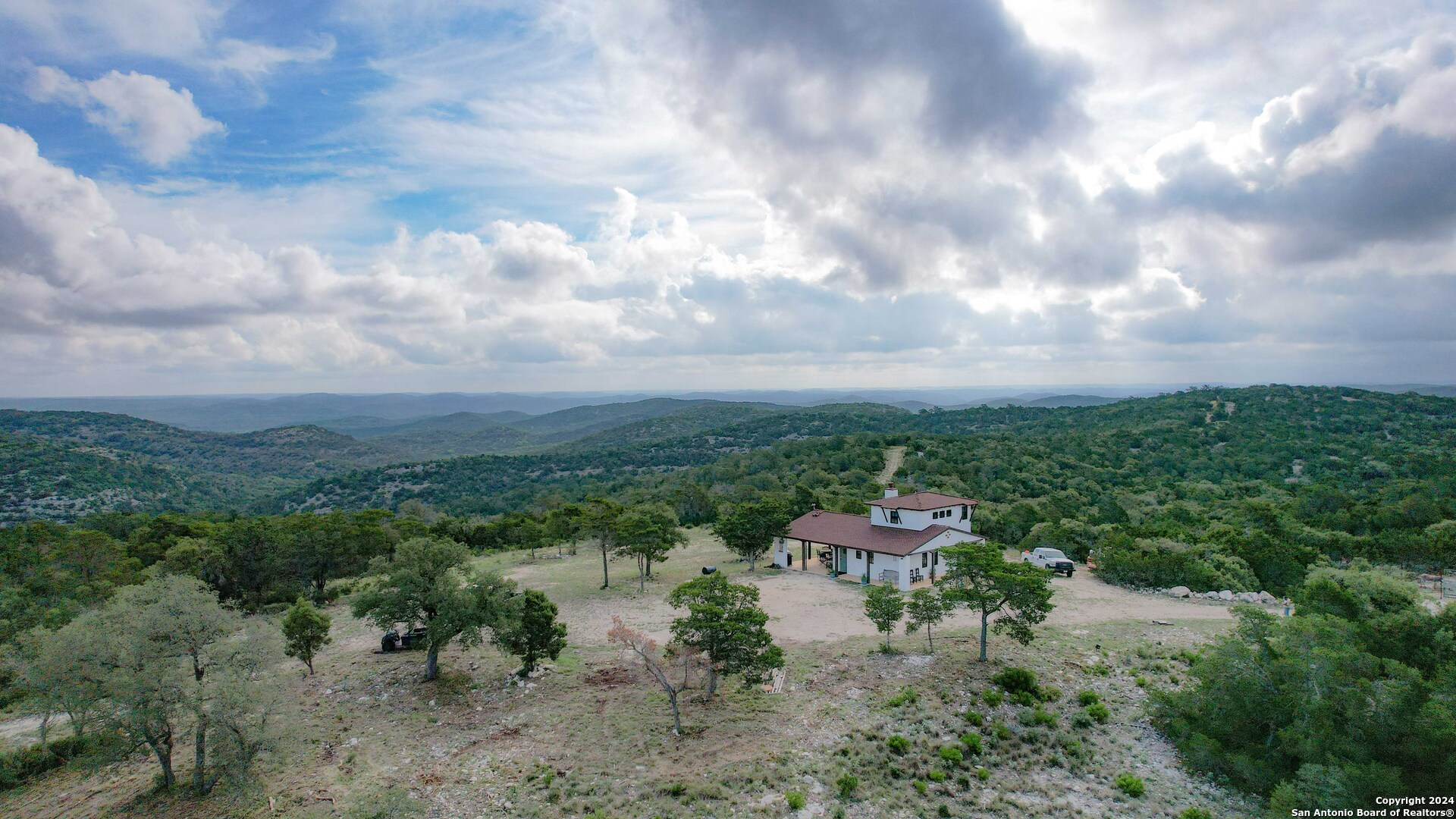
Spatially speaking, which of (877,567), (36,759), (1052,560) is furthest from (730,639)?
(1052,560)

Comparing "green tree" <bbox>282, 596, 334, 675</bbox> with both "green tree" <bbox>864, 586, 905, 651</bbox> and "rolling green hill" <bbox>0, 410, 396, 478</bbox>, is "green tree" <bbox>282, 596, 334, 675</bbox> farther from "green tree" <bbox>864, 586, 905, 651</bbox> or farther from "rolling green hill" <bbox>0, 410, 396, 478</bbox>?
"rolling green hill" <bbox>0, 410, 396, 478</bbox>

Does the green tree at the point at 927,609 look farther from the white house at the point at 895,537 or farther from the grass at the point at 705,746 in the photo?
the white house at the point at 895,537

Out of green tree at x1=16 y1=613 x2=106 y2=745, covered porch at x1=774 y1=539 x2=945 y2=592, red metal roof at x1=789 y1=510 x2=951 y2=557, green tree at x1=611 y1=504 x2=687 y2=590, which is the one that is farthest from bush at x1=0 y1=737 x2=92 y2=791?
red metal roof at x1=789 y1=510 x2=951 y2=557

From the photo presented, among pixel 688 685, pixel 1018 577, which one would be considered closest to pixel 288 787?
pixel 688 685

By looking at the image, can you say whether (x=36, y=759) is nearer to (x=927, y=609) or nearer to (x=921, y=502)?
(x=927, y=609)

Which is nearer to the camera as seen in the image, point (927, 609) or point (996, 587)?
point (996, 587)

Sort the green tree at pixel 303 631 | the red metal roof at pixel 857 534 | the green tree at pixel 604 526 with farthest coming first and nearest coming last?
the green tree at pixel 604 526 → the red metal roof at pixel 857 534 → the green tree at pixel 303 631

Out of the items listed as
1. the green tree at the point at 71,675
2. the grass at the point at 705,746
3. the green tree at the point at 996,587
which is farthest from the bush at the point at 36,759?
the green tree at the point at 996,587
